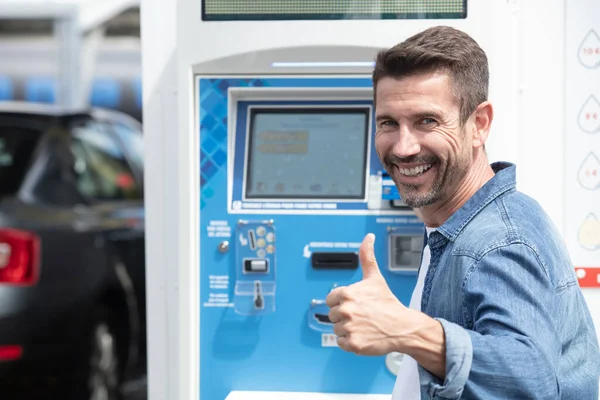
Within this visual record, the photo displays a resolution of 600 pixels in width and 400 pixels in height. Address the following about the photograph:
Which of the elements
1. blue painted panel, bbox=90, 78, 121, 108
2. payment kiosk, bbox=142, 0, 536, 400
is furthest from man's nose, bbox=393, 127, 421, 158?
blue painted panel, bbox=90, 78, 121, 108

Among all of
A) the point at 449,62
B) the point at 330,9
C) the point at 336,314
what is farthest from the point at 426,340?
the point at 330,9

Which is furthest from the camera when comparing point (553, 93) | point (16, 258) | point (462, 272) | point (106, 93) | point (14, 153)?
point (106, 93)

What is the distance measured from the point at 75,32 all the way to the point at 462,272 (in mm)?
8428

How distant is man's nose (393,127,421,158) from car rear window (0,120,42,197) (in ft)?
11.0

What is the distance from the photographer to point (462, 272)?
5.06 ft

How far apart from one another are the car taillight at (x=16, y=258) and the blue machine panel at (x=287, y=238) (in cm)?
185

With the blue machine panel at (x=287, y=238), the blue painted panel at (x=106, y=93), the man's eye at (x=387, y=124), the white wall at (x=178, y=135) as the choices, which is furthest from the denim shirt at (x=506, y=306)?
the blue painted panel at (x=106, y=93)

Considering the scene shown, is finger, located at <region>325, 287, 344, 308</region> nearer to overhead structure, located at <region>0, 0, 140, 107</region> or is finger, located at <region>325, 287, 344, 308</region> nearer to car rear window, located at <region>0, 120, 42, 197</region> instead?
car rear window, located at <region>0, 120, 42, 197</region>

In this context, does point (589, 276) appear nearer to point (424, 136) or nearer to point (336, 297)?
point (424, 136)

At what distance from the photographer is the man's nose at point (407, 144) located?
173cm

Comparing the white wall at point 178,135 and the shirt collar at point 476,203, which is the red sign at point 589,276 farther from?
the shirt collar at point 476,203

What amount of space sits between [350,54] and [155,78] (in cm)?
79

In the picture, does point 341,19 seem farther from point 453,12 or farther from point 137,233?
point 137,233

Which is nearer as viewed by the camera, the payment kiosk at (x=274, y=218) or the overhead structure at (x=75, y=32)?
the payment kiosk at (x=274, y=218)
